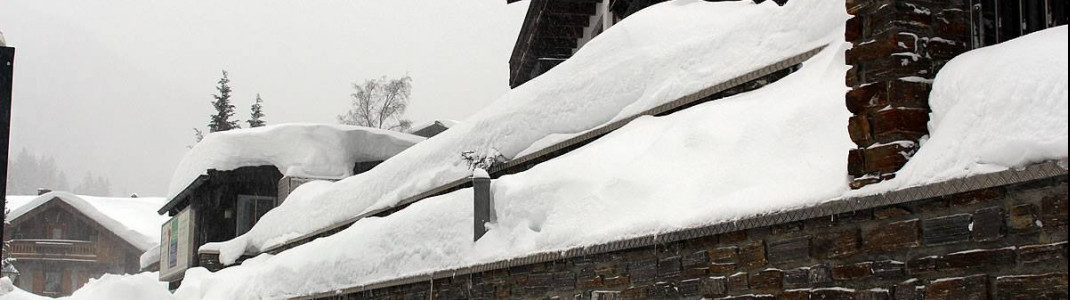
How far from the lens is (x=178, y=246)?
22625mm

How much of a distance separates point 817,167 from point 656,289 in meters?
1.37

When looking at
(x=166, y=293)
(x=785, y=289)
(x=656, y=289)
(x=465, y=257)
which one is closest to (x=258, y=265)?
(x=166, y=293)

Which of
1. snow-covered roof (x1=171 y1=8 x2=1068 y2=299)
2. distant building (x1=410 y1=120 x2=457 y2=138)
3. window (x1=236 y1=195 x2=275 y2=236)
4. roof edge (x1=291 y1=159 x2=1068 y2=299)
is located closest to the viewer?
roof edge (x1=291 y1=159 x2=1068 y2=299)

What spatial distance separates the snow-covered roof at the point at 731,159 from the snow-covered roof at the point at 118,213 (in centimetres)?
3961

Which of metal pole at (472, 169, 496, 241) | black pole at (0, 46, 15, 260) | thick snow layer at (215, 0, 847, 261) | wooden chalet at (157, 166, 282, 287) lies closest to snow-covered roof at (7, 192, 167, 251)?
wooden chalet at (157, 166, 282, 287)

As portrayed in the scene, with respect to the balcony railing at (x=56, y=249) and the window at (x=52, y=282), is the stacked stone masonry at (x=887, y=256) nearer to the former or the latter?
the window at (x=52, y=282)

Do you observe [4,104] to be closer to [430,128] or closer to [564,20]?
[564,20]

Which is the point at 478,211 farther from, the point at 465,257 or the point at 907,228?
the point at 907,228

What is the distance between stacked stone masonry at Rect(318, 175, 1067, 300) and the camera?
164 inches

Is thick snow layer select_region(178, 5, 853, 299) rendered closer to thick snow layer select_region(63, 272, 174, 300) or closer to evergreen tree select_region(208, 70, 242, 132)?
thick snow layer select_region(63, 272, 174, 300)

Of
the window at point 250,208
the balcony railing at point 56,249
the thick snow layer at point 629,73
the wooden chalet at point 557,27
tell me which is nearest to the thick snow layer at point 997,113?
the thick snow layer at point 629,73

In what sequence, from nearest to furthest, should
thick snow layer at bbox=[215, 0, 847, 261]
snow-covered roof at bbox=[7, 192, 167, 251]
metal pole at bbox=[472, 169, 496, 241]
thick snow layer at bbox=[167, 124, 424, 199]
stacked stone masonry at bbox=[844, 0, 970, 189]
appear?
stacked stone masonry at bbox=[844, 0, 970, 189]
thick snow layer at bbox=[215, 0, 847, 261]
metal pole at bbox=[472, 169, 496, 241]
thick snow layer at bbox=[167, 124, 424, 199]
snow-covered roof at bbox=[7, 192, 167, 251]

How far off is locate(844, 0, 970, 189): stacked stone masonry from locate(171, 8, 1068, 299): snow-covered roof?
0.10 metres

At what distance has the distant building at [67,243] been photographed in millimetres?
46594
